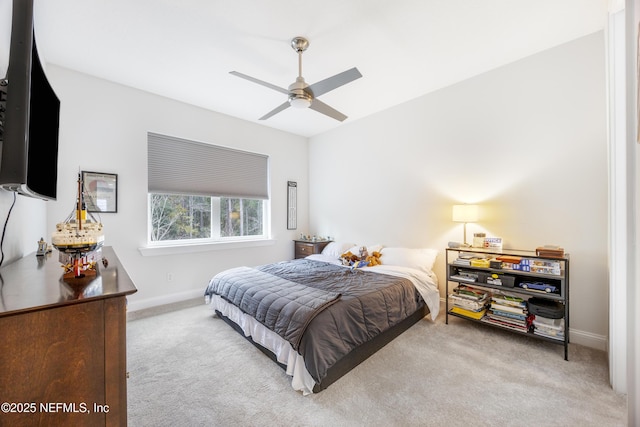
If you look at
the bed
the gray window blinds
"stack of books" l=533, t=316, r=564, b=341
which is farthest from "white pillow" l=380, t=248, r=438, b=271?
the gray window blinds

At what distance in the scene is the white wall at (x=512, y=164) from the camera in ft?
7.82

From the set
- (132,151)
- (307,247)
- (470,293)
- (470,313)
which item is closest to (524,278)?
(470,293)

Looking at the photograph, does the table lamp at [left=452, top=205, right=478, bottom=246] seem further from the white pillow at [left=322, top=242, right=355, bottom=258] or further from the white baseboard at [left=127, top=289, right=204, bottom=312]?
the white baseboard at [left=127, top=289, right=204, bottom=312]

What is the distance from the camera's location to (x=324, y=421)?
157cm

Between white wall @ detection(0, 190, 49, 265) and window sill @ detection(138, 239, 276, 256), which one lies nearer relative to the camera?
white wall @ detection(0, 190, 49, 265)

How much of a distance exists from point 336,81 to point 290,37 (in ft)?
2.22

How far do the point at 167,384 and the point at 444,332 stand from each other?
2.57m

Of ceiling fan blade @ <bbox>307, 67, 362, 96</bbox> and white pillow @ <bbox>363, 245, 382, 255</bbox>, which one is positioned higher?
ceiling fan blade @ <bbox>307, 67, 362, 96</bbox>

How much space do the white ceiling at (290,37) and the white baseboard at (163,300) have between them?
108 inches

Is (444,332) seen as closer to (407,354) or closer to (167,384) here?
(407,354)

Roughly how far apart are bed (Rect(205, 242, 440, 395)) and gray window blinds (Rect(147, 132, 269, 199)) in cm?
161

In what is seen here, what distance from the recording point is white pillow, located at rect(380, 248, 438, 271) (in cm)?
324

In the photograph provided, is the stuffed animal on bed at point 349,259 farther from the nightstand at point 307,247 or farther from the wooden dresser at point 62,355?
the wooden dresser at point 62,355

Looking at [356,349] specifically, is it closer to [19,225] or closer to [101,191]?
[19,225]
